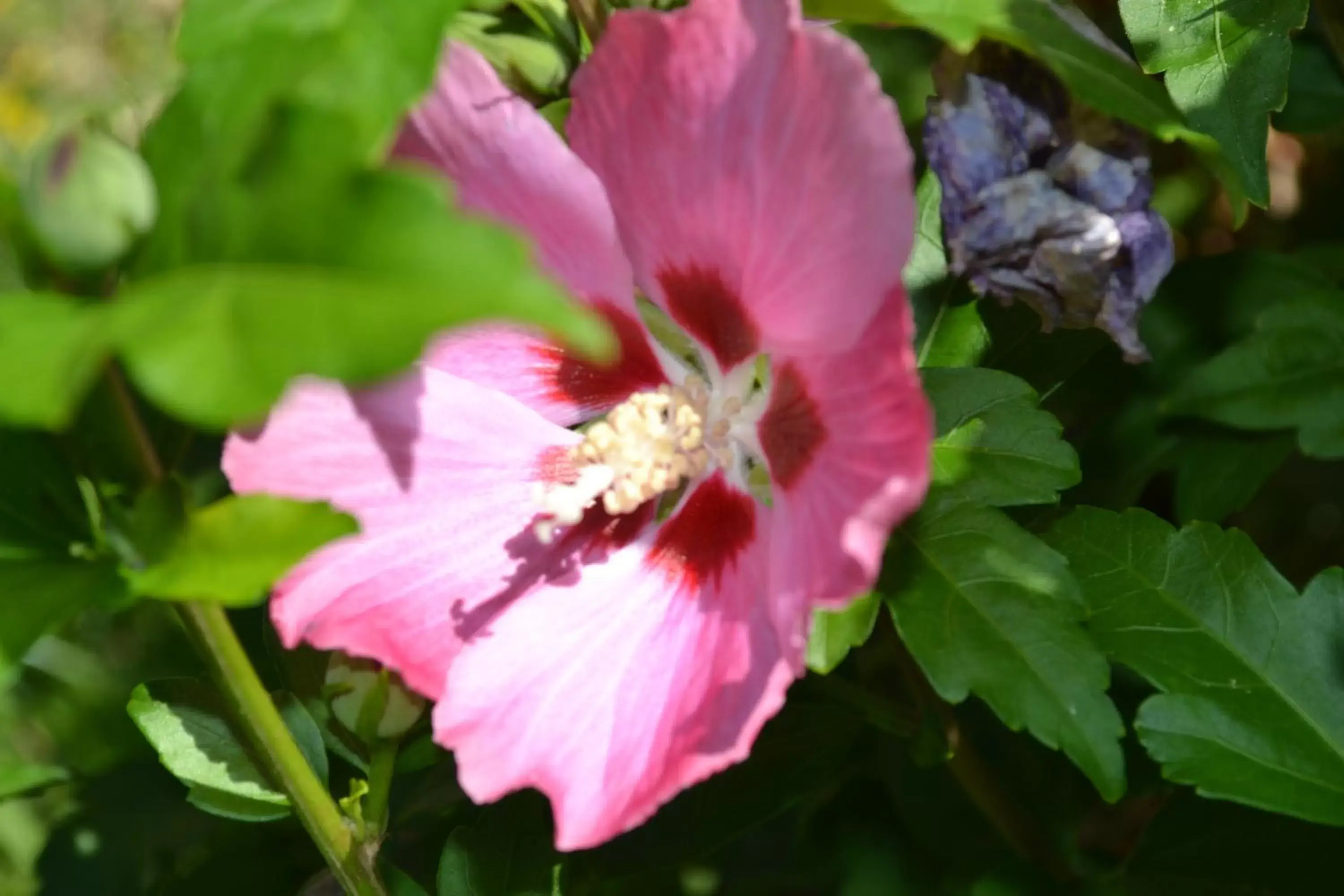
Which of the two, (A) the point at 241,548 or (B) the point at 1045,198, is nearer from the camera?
(A) the point at 241,548

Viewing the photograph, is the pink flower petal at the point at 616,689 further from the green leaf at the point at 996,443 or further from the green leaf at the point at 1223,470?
the green leaf at the point at 1223,470

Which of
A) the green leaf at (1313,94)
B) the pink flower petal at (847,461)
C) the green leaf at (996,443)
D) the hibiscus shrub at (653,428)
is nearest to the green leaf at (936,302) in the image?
the hibiscus shrub at (653,428)

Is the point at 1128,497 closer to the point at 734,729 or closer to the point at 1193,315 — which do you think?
the point at 1193,315

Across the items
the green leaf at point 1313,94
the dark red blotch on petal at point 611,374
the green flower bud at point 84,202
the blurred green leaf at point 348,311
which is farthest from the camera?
the green leaf at point 1313,94

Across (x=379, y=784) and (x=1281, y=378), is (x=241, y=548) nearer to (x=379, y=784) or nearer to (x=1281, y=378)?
(x=379, y=784)

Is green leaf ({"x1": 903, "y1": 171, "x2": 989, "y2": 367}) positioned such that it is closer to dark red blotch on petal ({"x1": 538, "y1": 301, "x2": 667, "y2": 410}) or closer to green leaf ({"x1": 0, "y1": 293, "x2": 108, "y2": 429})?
dark red blotch on petal ({"x1": 538, "y1": 301, "x2": 667, "y2": 410})

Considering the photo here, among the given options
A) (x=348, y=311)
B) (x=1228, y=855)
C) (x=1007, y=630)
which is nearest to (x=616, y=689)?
(x=1007, y=630)

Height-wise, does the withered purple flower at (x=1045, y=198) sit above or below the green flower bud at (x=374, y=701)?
above

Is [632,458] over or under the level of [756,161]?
under

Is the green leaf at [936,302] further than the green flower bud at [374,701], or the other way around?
the green leaf at [936,302]
